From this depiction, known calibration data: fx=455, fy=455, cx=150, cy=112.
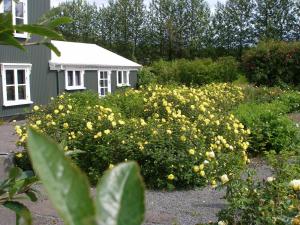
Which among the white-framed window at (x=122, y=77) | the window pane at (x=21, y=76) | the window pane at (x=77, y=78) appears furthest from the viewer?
the white-framed window at (x=122, y=77)

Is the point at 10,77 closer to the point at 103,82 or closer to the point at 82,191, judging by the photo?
the point at 103,82

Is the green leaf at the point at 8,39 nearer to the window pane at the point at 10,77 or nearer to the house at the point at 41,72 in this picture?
the house at the point at 41,72

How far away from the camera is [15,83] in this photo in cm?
1688

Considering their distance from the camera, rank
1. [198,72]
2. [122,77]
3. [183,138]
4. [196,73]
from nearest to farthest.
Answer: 1. [183,138]
2. [122,77]
3. [198,72]
4. [196,73]

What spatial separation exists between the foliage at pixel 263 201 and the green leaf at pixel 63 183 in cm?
284

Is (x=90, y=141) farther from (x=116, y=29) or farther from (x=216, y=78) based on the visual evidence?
(x=116, y=29)

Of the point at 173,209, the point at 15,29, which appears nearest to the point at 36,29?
the point at 15,29

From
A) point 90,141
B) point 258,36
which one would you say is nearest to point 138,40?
point 258,36

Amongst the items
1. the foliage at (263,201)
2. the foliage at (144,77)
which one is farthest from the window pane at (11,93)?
the foliage at (263,201)

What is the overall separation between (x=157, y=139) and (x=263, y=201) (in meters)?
3.44

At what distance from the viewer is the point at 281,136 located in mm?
9102

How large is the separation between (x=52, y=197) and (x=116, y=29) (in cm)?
4618

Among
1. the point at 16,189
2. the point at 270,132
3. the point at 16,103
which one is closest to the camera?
the point at 16,189

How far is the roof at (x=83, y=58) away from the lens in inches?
771
